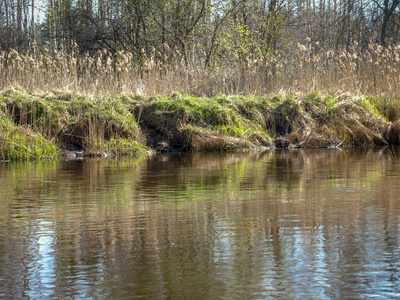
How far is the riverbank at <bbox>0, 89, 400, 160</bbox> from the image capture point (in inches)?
449

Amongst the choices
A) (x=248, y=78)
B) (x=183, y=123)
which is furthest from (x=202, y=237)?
(x=248, y=78)

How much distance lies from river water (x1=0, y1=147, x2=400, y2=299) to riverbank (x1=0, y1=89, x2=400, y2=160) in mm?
Result: 4357

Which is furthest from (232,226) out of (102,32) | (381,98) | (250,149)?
(102,32)

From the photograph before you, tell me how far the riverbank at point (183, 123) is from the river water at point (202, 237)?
14.3ft

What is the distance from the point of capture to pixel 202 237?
3600 millimetres

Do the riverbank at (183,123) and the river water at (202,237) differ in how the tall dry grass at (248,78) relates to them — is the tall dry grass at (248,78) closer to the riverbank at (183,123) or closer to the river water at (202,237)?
the riverbank at (183,123)

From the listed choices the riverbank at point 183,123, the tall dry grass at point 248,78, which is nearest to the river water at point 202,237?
the riverbank at point 183,123

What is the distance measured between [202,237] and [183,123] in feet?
29.6

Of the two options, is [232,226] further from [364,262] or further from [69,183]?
[69,183]

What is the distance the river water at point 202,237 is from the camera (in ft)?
8.64

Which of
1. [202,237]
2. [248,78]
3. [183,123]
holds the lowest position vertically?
[202,237]

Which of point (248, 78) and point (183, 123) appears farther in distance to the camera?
point (248, 78)

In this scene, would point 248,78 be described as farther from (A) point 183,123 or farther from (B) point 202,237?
(B) point 202,237

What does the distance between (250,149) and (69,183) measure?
648 centimetres
